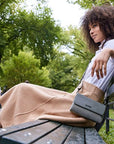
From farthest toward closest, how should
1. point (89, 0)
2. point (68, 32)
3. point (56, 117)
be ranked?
point (68, 32)
point (89, 0)
point (56, 117)

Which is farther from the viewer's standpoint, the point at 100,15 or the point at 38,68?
the point at 38,68

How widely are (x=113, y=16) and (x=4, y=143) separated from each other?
2164 millimetres

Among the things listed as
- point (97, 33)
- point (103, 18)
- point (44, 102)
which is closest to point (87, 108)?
point (44, 102)

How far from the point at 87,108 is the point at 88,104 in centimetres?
4

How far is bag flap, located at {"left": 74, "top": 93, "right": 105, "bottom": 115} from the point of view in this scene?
1874mm

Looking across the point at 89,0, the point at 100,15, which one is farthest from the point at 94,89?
the point at 89,0

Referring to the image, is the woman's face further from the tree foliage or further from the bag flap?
the tree foliage

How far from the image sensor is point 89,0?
37.5 feet

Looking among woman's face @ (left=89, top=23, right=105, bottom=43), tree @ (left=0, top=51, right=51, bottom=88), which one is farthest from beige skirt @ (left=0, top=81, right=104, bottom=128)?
tree @ (left=0, top=51, right=51, bottom=88)

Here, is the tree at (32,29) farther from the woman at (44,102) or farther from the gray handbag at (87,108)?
the gray handbag at (87,108)

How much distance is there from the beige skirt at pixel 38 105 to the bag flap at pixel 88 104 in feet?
0.37

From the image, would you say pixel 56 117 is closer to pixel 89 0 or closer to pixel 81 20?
pixel 81 20

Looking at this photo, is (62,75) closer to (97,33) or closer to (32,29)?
(32,29)

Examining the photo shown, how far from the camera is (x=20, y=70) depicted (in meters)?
27.2
